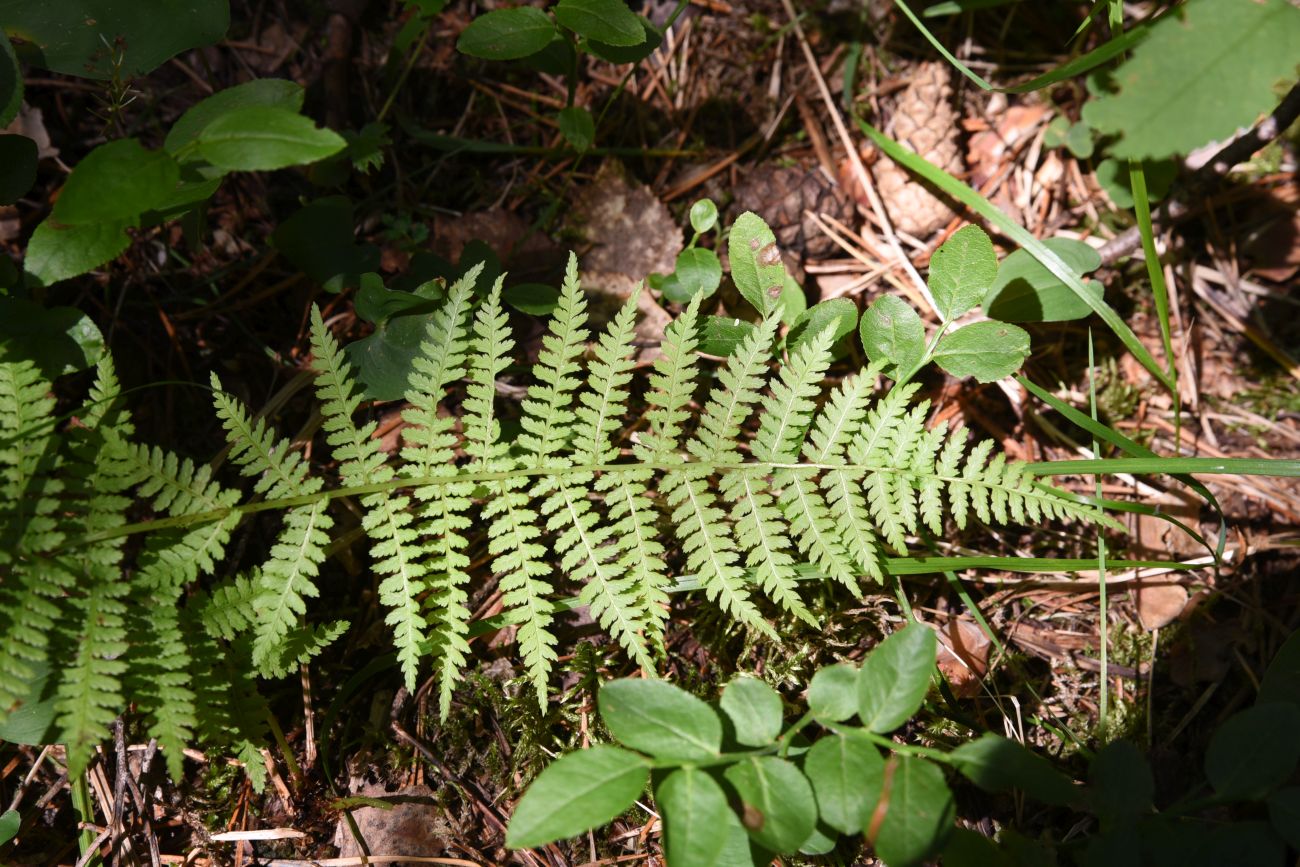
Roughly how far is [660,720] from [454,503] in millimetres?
898

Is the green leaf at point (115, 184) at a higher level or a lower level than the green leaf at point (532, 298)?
higher

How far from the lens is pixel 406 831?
270cm

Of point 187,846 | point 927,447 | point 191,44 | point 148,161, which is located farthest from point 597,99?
point 187,846

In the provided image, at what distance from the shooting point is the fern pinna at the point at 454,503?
232 cm

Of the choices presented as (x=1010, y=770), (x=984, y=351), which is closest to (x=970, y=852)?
(x=1010, y=770)

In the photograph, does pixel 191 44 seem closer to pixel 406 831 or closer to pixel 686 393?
pixel 686 393

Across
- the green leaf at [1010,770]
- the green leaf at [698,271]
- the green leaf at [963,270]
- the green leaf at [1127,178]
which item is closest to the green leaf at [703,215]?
the green leaf at [698,271]

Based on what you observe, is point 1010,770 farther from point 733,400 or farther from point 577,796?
point 733,400

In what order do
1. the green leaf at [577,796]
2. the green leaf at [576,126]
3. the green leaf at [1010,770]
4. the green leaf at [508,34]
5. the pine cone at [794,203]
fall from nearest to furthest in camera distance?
the green leaf at [577,796]
the green leaf at [1010,770]
the green leaf at [508,34]
the green leaf at [576,126]
the pine cone at [794,203]

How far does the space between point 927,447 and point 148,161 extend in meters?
2.36

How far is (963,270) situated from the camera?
2.89m

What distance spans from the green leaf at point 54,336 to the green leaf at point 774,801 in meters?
2.43

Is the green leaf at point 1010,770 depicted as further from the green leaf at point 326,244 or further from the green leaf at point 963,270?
the green leaf at point 326,244

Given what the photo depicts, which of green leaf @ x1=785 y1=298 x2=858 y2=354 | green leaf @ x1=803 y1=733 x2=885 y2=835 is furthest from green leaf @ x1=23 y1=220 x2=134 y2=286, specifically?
green leaf @ x1=803 y1=733 x2=885 y2=835
